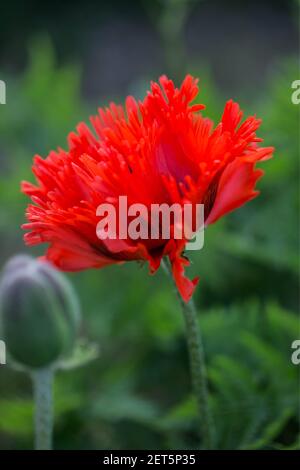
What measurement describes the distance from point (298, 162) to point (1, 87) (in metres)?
0.50

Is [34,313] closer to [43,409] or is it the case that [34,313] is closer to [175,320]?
[43,409]

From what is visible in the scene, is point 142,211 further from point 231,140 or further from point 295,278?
point 295,278

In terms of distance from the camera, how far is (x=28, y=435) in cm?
89

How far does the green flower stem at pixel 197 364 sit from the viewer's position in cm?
59

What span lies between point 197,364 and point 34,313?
0.16 meters

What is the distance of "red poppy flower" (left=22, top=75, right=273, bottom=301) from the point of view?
0.52 meters

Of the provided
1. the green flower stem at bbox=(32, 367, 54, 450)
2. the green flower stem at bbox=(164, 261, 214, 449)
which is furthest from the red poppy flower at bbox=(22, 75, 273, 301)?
the green flower stem at bbox=(32, 367, 54, 450)

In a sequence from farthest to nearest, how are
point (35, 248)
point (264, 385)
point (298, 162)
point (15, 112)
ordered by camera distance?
point (15, 112)
point (35, 248)
point (298, 162)
point (264, 385)

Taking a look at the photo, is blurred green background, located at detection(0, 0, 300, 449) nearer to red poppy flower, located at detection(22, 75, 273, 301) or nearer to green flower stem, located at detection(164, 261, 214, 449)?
green flower stem, located at detection(164, 261, 214, 449)

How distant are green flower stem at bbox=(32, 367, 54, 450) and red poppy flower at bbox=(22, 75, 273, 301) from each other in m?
0.21

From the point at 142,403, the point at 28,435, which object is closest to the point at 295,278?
the point at 142,403

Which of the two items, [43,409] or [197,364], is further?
[43,409]

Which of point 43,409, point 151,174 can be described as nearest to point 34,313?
point 43,409

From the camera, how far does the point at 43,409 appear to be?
0.73 metres
